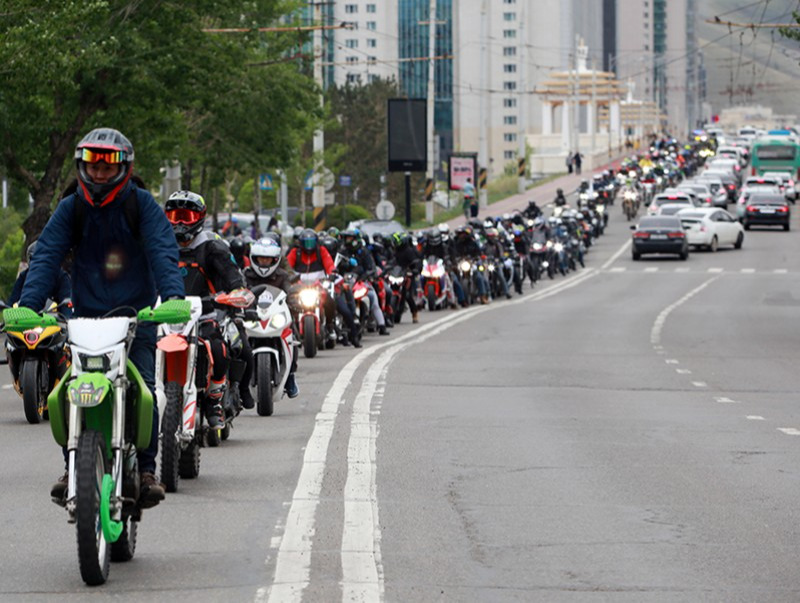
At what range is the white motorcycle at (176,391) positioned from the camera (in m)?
10.8

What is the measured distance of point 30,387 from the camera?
16266 mm

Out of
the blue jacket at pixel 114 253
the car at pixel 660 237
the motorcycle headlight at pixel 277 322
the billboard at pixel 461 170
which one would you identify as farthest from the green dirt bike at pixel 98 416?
the billboard at pixel 461 170

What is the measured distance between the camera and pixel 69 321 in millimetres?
7973

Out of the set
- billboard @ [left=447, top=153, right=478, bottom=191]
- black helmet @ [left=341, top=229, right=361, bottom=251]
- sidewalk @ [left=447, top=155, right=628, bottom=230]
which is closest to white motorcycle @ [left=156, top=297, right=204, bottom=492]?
black helmet @ [left=341, top=229, right=361, bottom=251]

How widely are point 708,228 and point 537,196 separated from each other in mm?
47766

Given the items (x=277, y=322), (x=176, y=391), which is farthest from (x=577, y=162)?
(x=176, y=391)

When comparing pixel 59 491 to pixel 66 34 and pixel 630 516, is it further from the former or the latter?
pixel 66 34

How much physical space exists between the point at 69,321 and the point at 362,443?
623 centimetres

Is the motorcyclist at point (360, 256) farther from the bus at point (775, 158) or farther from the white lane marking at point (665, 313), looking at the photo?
the bus at point (775, 158)

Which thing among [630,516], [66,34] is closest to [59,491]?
[630,516]

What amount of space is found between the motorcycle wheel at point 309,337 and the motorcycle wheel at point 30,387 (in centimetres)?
882

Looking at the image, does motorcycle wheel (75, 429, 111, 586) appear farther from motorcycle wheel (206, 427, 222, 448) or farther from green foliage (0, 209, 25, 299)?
green foliage (0, 209, 25, 299)

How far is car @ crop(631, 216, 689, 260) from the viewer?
209 feet

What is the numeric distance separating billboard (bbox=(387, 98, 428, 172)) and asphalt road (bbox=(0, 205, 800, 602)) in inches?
2258
